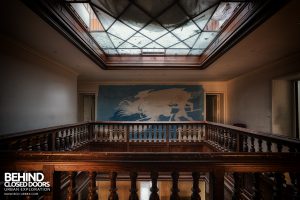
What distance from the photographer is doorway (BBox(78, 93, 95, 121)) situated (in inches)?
372

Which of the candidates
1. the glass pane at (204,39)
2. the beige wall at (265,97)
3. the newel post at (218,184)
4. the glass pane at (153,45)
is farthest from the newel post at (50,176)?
the beige wall at (265,97)

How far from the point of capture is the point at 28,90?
454cm

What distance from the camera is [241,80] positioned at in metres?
7.50

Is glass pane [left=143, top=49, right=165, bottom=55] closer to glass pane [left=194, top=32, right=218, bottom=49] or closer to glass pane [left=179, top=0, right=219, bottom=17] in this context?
glass pane [left=194, top=32, right=218, bottom=49]

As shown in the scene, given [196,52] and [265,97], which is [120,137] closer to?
[196,52]

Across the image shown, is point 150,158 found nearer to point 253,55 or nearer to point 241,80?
point 253,55

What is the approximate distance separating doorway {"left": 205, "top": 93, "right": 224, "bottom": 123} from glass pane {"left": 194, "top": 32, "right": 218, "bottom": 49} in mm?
4196

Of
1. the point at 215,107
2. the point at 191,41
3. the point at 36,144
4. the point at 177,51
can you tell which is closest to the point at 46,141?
the point at 36,144

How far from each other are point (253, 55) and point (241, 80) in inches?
115

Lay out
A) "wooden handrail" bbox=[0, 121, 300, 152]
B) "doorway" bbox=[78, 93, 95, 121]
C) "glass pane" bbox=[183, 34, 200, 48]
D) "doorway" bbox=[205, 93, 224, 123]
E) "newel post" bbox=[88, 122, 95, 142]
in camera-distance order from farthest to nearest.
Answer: "doorway" bbox=[78, 93, 95, 121] → "doorway" bbox=[205, 93, 224, 123] → "newel post" bbox=[88, 122, 95, 142] → "glass pane" bbox=[183, 34, 200, 48] → "wooden handrail" bbox=[0, 121, 300, 152]

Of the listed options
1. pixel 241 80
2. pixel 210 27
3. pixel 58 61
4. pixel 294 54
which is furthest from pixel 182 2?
pixel 241 80

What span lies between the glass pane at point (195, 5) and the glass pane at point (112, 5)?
1.02m

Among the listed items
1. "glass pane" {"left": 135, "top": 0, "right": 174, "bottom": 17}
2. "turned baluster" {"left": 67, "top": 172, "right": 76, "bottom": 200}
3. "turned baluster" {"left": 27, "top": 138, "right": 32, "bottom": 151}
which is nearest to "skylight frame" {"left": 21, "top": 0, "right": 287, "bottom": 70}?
"glass pane" {"left": 135, "top": 0, "right": 174, "bottom": 17}

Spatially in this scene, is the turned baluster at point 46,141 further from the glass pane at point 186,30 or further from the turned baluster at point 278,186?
the turned baluster at point 278,186
